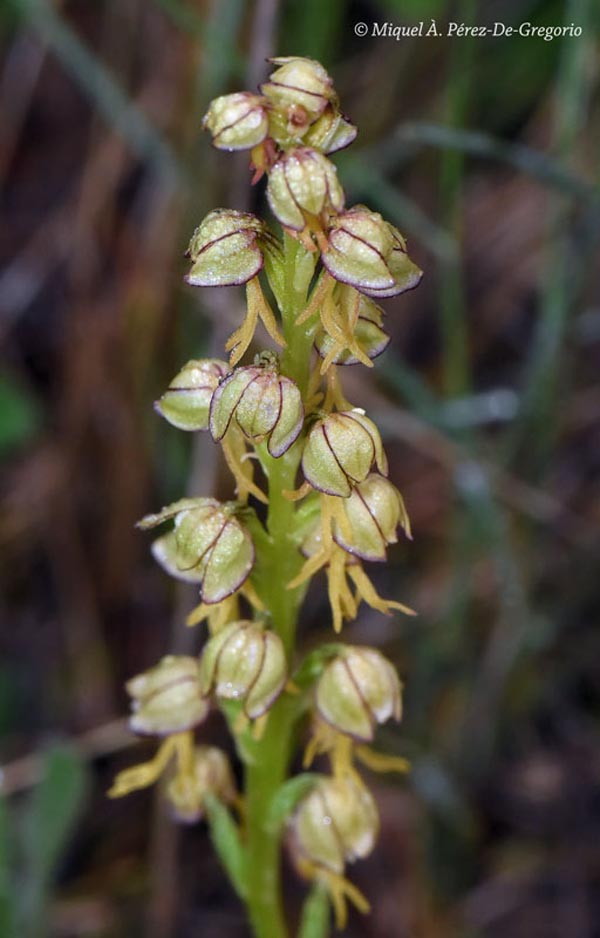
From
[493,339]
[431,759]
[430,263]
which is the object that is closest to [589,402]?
[493,339]

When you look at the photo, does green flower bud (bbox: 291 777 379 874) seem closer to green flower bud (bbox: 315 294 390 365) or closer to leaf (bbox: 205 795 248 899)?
leaf (bbox: 205 795 248 899)

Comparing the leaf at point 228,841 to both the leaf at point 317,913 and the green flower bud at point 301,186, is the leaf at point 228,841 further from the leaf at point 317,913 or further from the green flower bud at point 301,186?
the green flower bud at point 301,186

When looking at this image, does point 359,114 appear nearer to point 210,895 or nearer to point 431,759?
point 431,759

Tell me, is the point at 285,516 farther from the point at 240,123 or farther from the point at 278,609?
the point at 240,123

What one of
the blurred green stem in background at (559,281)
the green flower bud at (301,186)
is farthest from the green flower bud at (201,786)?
the blurred green stem in background at (559,281)

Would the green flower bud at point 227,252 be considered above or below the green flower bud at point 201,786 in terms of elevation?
above

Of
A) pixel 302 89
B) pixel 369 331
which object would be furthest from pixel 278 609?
pixel 302 89

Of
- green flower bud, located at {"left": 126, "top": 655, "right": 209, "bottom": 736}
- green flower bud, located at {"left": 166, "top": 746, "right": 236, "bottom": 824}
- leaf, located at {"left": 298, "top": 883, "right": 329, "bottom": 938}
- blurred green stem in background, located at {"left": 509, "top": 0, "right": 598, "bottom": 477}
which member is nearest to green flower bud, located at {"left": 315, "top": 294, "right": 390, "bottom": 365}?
green flower bud, located at {"left": 126, "top": 655, "right": 209, "bottom": 736}
